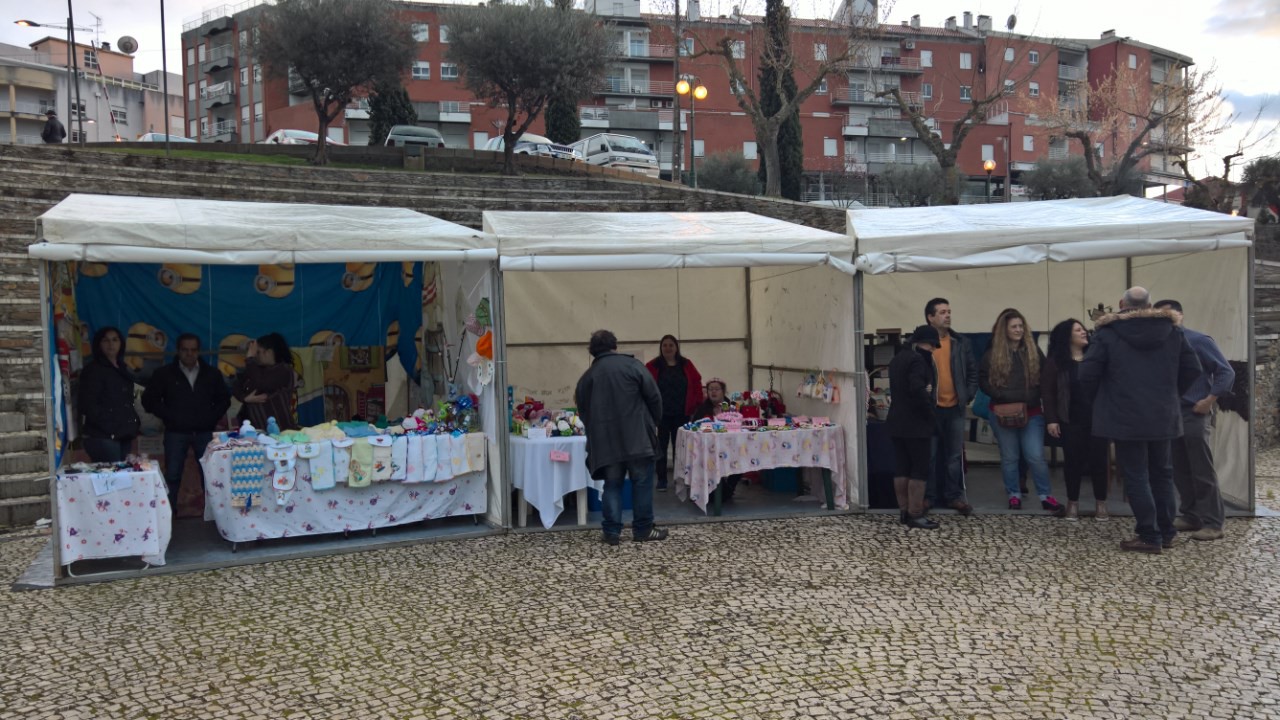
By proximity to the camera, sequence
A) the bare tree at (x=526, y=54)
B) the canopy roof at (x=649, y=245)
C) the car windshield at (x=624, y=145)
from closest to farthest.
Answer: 1. the canopy roof at (x=649, y=245)
2. the bare tree at (x=526, y=54)
3. the car windshield at (x=624, y=145)

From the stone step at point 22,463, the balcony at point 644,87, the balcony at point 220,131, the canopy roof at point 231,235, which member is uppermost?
the balcony at point 644,87

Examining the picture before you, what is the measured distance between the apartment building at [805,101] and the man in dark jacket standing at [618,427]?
39579mm

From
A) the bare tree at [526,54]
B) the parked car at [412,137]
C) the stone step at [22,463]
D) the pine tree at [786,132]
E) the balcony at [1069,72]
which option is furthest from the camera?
the balcony at [1069,72]

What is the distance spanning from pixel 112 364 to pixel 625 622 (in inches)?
169

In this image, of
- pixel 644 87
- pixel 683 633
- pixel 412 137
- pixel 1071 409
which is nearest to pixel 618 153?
Result: pixel 412 137

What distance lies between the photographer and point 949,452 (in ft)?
23.2

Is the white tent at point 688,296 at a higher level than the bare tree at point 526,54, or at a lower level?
lower

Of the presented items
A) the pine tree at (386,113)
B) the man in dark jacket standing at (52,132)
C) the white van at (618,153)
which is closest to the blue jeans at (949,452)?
the white van at (618,153)

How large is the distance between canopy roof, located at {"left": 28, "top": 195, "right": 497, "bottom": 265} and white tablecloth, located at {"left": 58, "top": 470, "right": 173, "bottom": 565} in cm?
137

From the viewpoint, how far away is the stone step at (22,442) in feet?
25.2

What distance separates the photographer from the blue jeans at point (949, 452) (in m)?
7.04

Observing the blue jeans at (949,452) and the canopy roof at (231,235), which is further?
the blue jeans at (949,452)

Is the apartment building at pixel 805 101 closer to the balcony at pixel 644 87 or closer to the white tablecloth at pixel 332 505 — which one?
the balcony at pixel 644 87

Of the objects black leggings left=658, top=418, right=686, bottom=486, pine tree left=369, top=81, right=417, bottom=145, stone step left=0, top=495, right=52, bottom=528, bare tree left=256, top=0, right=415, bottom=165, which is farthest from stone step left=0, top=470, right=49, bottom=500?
pine tree left=369, top=81, right=417, bottom=145
